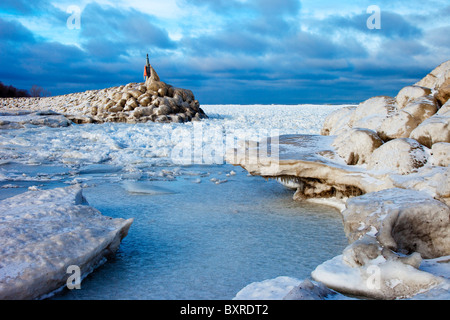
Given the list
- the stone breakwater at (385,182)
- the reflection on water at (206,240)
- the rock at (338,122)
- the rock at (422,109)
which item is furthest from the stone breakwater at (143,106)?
the rock at (422,109)

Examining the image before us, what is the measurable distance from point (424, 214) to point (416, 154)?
1.01 m

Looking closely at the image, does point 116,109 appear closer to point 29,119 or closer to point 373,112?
point 29,119

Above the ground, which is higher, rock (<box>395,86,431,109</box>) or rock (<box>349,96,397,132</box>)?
rock (<box>395,86,431,109</box>)

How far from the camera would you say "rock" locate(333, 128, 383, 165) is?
422 cm

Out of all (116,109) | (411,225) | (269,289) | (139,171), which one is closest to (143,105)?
(116,109)

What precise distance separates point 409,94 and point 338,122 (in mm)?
1258

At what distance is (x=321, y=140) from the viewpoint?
16.9ft

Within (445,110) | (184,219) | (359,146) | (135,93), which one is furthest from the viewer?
(135,93)

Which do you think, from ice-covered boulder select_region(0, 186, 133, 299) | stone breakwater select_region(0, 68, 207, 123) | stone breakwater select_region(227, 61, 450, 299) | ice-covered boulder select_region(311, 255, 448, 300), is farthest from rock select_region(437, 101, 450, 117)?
stone breakwater select_region(0, 68, 207, 123)

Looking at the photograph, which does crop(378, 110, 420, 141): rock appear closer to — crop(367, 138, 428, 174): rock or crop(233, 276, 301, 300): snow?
crop(367, 138, 428, 174): rock

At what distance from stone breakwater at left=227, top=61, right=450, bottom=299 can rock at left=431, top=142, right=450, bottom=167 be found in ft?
0.03

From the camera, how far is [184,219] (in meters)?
3.91
